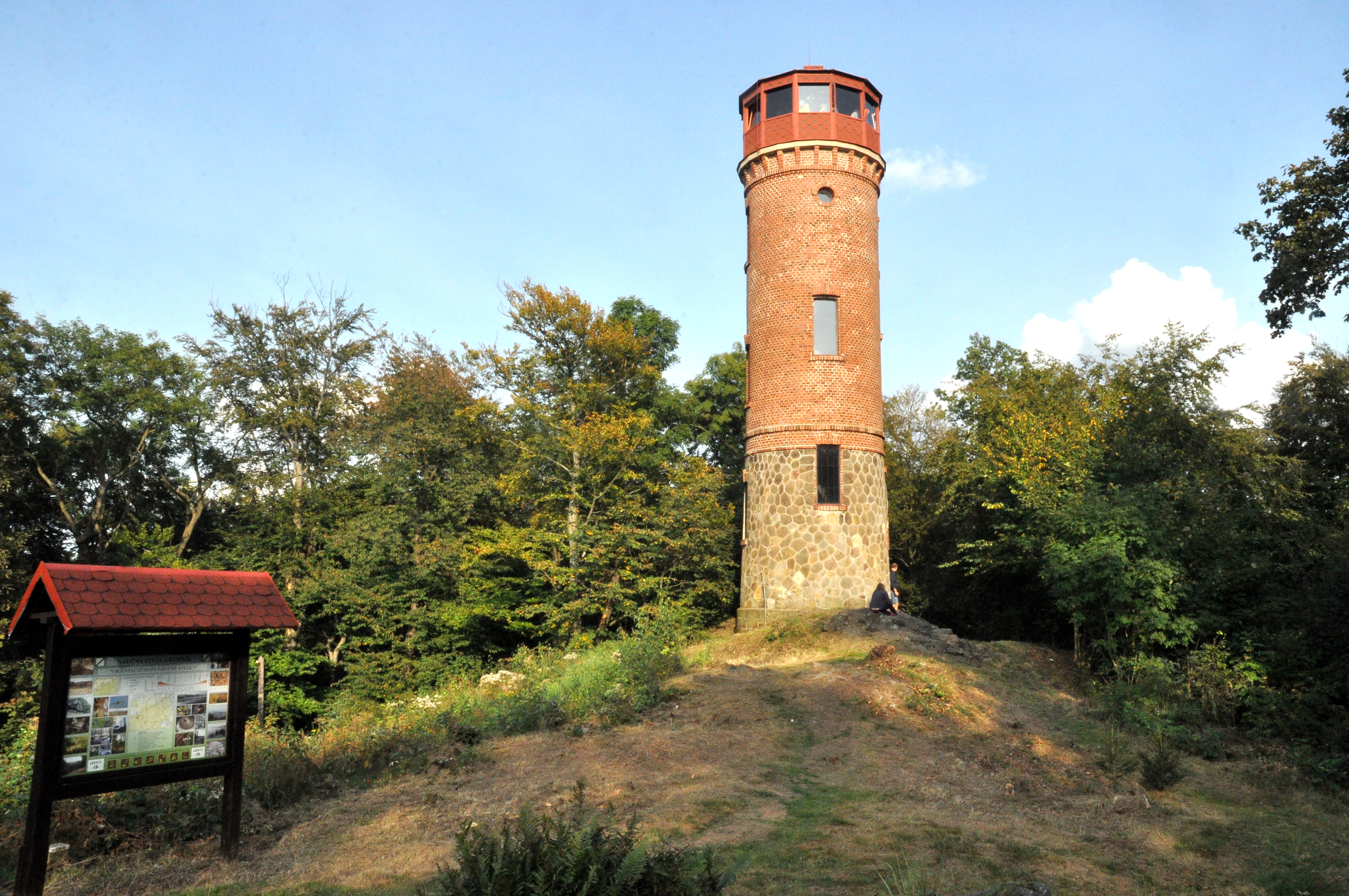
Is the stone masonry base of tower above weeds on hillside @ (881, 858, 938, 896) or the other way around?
above

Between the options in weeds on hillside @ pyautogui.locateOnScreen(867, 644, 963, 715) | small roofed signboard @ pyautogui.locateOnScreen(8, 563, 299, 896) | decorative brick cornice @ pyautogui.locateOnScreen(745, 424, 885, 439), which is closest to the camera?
small roofed signboard @ pyautogui.locateOnScreen(8, 563, 299, 896)

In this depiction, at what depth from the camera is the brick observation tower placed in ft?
68.7

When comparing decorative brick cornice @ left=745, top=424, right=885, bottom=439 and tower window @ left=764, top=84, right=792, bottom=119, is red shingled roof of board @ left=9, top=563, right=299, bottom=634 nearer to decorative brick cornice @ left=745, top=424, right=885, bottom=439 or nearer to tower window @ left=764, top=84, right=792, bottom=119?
decorative brick cornice @ left=745, top=424, right=885, bottom=439

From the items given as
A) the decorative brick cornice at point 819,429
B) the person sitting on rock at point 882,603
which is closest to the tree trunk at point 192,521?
the decorative brick cornice at point 819,429

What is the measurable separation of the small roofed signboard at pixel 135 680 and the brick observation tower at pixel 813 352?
47.7 feet

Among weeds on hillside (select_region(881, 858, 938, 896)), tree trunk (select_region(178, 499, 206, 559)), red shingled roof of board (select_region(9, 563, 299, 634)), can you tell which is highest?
tree trunk (select_region(178, 499, 206, 559))

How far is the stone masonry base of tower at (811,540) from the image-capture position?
20672mm

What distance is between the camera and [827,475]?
21188mm

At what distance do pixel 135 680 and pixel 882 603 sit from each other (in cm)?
1575

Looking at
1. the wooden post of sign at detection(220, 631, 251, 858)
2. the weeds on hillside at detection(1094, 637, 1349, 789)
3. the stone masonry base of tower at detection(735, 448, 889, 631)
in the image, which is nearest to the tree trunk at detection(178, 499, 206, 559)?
the stone masonry base of tower at detection(735, 448, 889, 631)

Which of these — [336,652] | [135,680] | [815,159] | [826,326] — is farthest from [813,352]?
[336,652]

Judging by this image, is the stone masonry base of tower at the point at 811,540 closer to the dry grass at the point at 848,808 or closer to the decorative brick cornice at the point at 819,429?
the decorative brick cornice at the point at 819,429

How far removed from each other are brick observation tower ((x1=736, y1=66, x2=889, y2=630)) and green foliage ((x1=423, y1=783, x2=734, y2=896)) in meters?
15.6

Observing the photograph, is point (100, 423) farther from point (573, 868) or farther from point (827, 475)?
point (573, 868)
